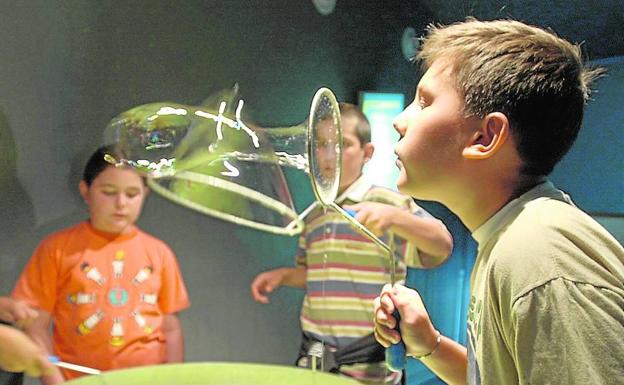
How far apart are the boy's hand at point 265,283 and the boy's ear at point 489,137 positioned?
768 mm

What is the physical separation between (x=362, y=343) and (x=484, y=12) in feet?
1.83

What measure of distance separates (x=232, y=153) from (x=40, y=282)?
36 centimetres

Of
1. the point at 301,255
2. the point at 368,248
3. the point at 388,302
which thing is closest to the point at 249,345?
the point at 301,255

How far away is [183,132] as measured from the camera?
893 mm

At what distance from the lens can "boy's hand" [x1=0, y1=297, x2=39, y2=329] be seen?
994mm

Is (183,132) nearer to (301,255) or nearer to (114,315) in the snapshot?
(114,315)

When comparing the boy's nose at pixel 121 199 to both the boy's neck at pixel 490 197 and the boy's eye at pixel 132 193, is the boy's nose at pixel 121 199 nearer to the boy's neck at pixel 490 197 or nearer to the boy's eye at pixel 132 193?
the boy's eye at pixel 132 193

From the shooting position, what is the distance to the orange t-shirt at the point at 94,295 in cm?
102

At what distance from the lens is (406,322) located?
0.69 m

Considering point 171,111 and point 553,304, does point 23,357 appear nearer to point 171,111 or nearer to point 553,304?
point 171,111

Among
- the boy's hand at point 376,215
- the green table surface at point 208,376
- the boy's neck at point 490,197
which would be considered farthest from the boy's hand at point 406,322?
the boy's hand at point 376,215

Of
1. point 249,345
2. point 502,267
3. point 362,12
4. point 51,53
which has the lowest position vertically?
point 249,345

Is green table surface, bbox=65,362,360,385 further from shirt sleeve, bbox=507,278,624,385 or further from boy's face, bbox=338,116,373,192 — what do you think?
shirt sleeve, bbox=507,278,624,385

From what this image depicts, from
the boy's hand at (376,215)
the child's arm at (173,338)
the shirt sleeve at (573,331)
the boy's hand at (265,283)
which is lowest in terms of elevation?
the child's arm at (173,338)
